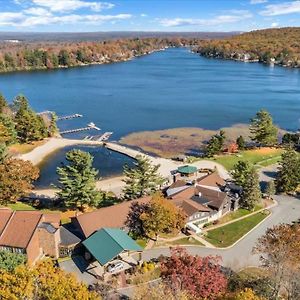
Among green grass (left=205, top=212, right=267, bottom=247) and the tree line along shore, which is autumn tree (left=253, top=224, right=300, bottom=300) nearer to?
green grass (left=205, top=212, right=267, bottom=247)

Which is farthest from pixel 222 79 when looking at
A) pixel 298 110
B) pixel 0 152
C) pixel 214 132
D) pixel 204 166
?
pixel 0 152

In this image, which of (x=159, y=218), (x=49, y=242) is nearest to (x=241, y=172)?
(x=159, y=218)

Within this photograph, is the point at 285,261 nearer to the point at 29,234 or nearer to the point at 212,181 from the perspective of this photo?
the point at 29,234

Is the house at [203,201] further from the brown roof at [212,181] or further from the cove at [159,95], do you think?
the cove at [159,95]

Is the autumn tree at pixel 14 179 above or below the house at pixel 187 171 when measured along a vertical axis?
above

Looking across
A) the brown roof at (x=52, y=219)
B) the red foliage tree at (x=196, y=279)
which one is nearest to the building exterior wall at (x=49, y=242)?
the brown roof at (x=52, y=219)

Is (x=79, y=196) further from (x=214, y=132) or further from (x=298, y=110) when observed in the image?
(x=298, y=110)
